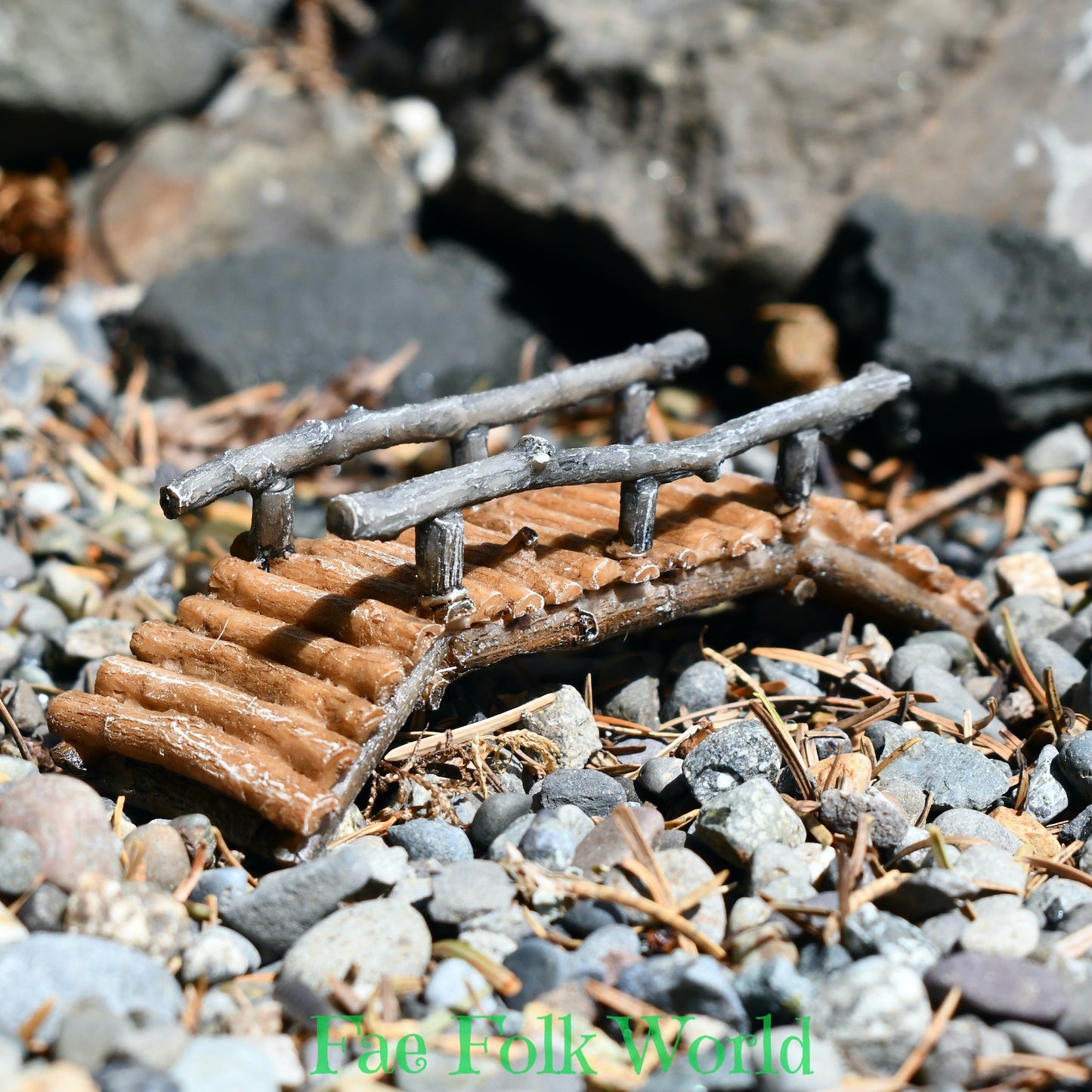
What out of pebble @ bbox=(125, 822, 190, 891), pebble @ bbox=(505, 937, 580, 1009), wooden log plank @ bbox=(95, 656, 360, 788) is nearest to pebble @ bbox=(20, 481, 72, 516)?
wooden log plank @ bbox=(95, 656, 360, 788)

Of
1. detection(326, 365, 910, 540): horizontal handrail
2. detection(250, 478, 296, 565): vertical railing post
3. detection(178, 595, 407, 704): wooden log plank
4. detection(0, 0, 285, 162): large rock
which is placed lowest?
detection(178, 595, 407, 704): wooden log plank

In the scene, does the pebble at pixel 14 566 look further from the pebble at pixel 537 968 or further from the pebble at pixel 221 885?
the pebble at pixel 537 968

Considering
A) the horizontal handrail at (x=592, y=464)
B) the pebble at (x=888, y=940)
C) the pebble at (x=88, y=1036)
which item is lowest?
the pebble at (x=88, y=1036)

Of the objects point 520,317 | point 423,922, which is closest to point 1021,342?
point 520,317

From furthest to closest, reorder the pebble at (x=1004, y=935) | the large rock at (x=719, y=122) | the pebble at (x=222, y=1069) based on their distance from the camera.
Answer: the large rock at (x=719, y=122), the pebble at (x=1004, y=935), the pebble at (x=222, y=1069)

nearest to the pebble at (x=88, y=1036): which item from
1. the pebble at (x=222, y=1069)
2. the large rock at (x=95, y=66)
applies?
the pebble at (x=222, y=1069)

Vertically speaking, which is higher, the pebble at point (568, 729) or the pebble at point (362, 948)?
the pebble at point (362, 948)

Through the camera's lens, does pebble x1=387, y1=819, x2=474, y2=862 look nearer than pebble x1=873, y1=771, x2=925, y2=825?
Yes

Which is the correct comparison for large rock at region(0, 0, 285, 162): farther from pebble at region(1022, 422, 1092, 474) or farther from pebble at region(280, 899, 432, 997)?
pebble at region(280, 899, 432, 997)
